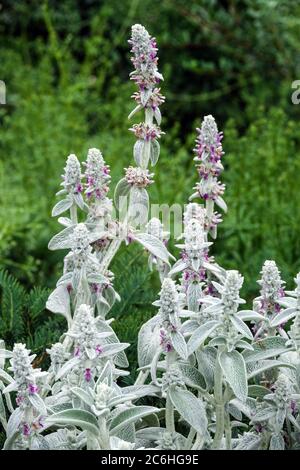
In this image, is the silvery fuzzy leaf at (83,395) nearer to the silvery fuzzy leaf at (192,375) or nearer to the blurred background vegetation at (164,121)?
the silvery fuzzy leaf at (192,375)

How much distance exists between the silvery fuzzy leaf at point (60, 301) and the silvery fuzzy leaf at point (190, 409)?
33 centimetres

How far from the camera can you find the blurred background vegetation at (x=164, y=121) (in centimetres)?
304

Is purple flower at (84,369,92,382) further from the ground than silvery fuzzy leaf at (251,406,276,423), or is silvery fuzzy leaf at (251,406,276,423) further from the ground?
purple flower at (84,369,92,382)

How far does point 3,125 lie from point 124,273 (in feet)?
8.26

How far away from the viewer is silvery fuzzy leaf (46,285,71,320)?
1738mm

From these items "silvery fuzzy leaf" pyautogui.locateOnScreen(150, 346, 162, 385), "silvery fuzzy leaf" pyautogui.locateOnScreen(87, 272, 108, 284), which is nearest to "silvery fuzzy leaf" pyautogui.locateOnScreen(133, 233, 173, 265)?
"silvery fuzzy leaf" pyautogui.locateOnScreen(87, 272, 108, 284)

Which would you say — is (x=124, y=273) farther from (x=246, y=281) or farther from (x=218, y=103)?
(x=218, y=103)

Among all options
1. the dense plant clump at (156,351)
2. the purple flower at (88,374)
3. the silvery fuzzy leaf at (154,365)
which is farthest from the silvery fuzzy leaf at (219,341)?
the purple flower at (88,374)

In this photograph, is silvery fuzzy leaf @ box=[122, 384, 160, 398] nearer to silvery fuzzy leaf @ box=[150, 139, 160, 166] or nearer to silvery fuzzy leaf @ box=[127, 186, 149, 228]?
silvery fuzzy leaf @ box=[127, 186, 149, 228]

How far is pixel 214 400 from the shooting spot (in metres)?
1.57

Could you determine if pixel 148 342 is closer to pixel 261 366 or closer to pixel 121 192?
pixel 261 366

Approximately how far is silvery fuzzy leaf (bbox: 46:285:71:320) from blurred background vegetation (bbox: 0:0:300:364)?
0.79 ft

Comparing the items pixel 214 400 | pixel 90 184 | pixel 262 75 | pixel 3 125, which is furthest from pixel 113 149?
pixel 214 400

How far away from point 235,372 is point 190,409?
4.0 inches
